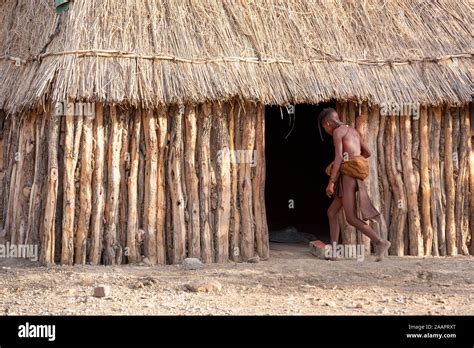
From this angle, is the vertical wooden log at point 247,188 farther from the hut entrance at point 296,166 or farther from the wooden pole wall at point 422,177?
the hut entrance at point 296,166

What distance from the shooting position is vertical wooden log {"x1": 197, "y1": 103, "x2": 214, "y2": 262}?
323 inches

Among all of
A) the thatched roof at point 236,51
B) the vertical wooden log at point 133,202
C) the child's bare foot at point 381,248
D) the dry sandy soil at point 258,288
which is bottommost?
the dry sandy soil at point 258,288

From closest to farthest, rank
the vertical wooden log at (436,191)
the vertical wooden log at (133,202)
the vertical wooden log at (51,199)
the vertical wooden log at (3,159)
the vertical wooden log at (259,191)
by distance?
the vertical wooden log at (51,199) < the vertical wooden log at (133,202) < the vertical wooden log at (259,191) < the vertical wooden log at (436,191) < the vertical wooden log at (3,159)

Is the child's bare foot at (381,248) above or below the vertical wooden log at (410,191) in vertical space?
below

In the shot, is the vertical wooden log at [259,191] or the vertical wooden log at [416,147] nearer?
the vertical wooden log at [259,191]

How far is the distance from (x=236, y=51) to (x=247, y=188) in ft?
5.76

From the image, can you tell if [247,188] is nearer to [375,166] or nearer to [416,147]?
[375,166]

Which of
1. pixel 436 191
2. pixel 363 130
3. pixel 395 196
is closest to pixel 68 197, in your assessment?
pixel 363 130

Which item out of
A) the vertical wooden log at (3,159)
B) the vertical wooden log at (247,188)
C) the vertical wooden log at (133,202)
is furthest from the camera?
the vertical wooden log at (3,159)

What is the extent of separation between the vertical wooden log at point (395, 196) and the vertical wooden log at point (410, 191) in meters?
0.08

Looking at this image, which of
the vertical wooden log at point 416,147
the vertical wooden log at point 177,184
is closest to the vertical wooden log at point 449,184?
the vertical wooden log at point 416,147

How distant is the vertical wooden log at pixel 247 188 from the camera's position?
8.35 meters

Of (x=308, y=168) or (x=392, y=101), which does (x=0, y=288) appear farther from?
(x=308, y=168)

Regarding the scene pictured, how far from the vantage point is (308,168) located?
1367 centimetres
